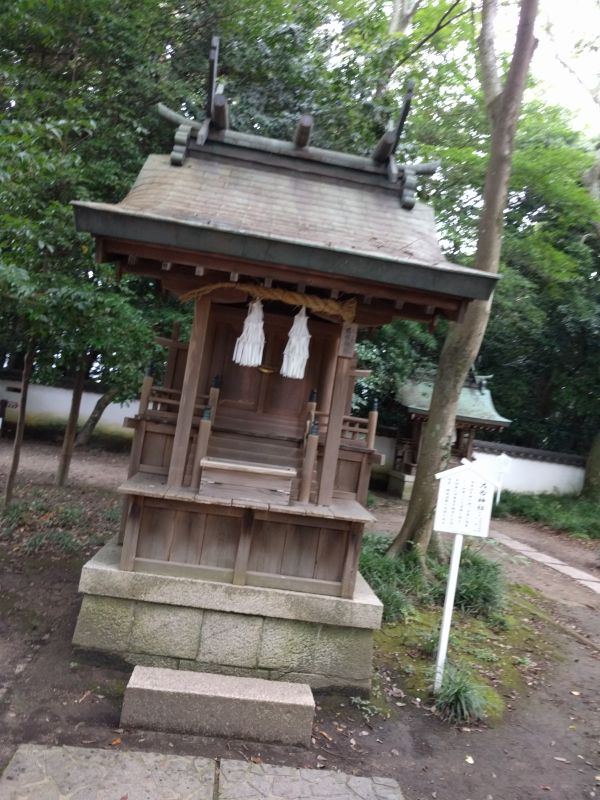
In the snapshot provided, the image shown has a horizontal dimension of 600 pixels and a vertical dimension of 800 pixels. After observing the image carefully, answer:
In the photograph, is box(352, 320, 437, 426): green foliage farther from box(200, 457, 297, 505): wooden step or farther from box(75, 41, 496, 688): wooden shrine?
box(200, 457, 297, 505): wooden step

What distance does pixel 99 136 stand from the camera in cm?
830

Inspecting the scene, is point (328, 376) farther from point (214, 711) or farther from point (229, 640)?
point (214, 711)

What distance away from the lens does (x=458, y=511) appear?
5.08 m

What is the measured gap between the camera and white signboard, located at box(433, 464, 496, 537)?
16.5 ft

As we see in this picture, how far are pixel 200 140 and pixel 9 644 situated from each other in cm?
500

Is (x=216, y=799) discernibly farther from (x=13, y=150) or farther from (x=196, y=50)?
(x=196, y=50)

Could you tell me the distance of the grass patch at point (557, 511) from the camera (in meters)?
15.3

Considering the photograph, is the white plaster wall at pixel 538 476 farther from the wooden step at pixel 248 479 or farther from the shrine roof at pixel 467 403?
the wooden step at pixel 248 479

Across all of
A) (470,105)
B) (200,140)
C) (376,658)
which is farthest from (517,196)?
(376,658)

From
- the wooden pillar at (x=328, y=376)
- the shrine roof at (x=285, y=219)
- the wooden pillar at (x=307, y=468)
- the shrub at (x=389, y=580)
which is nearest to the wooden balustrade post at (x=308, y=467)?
the wooden pillar at (x=307, y=468)

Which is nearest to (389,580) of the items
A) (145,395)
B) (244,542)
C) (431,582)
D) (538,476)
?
(431,582)

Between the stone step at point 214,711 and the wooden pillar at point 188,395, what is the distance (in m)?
1.58

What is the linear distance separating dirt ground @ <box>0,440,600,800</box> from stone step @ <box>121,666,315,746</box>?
8cm

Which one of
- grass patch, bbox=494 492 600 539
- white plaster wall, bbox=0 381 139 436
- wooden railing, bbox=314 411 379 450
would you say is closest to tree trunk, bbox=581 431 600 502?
grass patch, bbox=494 492 600 539
